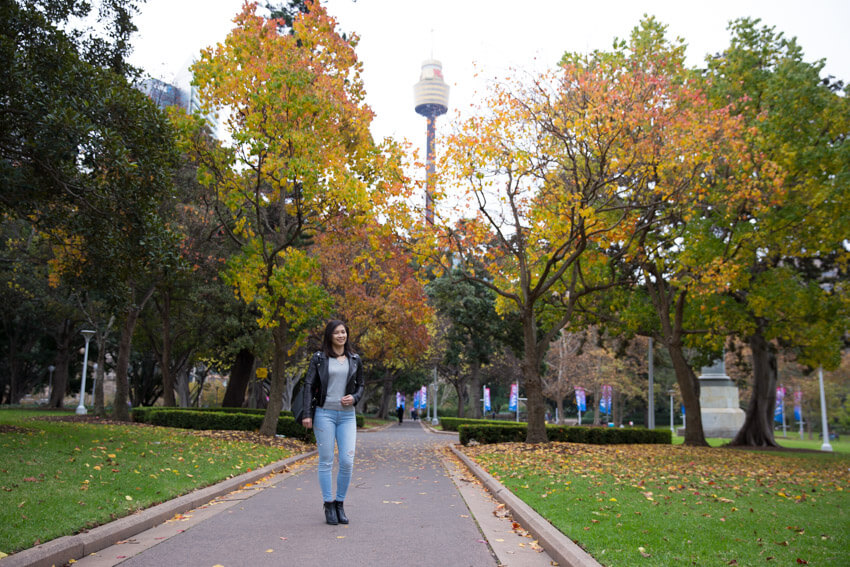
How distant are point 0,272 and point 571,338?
33465 mm

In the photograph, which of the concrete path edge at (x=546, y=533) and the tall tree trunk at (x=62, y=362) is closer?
the concrete path edge at (x=546, y=533)

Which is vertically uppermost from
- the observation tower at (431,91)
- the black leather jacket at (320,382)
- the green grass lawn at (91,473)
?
the observation tower at (431,91)

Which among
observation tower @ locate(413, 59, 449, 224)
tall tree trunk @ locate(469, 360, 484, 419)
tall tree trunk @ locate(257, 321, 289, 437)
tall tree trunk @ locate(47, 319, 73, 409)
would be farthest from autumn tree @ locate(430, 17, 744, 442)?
observation tower @ locate(413, 59, 449, 224)

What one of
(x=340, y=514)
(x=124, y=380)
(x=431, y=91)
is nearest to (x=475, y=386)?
(x=124, y=380)

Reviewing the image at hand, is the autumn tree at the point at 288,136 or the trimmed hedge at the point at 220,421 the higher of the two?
the autumn tree at the point at 288,136

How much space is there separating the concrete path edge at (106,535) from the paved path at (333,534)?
86 millimetres

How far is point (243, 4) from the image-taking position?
15.6 meters

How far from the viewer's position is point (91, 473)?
26.7ft

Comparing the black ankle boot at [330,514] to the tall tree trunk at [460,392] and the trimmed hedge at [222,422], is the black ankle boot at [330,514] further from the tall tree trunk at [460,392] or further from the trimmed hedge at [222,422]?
the tall tree trunk at [460,392]

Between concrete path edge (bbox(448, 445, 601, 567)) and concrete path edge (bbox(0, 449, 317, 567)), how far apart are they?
3.62 m

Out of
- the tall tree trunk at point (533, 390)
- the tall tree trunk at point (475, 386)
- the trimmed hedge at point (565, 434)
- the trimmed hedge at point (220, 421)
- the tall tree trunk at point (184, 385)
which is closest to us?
the tall tree trunk at point (533, 390)

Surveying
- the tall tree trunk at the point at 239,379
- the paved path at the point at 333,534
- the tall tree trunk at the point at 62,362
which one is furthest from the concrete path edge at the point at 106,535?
the tall tree trunk at the point at 62,362

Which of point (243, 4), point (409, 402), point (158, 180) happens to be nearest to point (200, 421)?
point (158, 180)

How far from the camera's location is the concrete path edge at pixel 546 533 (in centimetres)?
496
